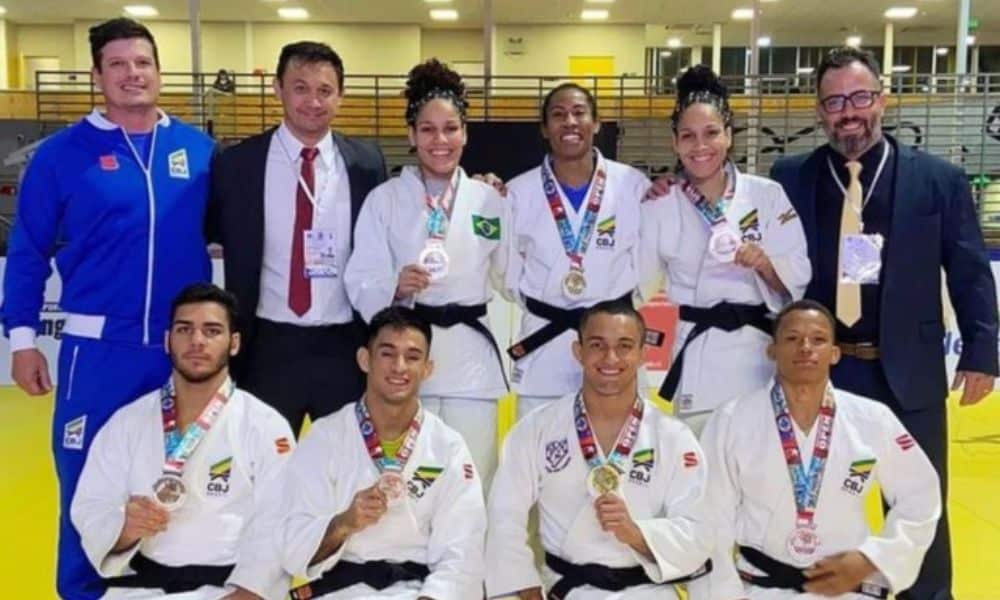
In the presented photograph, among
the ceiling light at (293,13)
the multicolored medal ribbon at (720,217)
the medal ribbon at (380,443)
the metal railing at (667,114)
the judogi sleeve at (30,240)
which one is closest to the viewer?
the medal ribbon at (380,443)

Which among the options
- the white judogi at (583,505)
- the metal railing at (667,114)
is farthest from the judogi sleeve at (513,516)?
the metal railing at (667,114)

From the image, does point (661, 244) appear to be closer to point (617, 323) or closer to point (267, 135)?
point (617, 323)

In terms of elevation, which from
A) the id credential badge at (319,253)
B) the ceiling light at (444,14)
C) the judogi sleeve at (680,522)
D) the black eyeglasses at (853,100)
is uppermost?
the ceiling light at (444,14)

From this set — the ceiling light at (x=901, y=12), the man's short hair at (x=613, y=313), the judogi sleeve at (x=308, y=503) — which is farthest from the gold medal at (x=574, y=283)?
the ceiling light at (x=901, y=12)

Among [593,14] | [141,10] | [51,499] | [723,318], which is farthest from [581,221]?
[141,10]

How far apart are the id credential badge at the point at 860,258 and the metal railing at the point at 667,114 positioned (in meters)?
7.22

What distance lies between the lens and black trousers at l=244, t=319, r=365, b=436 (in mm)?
3072

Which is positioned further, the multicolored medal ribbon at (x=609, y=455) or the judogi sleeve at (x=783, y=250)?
the judogi sleeve at (x=783, y=250)

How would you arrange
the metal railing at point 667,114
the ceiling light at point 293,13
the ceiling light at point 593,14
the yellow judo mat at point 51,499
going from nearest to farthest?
the yellow judo mat at point 51,499 → the metal railing at point 667,114 → the ceiling light at point 293,13 → the ceiling light at point 593,14

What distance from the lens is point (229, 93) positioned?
11500 mm

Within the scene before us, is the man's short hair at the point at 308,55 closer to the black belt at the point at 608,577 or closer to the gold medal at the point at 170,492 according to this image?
the gold medal at the point at 170,492

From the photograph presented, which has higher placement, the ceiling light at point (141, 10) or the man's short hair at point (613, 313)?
the ceiling light at point (141, 10)

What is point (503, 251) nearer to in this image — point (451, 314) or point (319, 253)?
point (451, 314)

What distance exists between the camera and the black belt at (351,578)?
2613 millimetres
